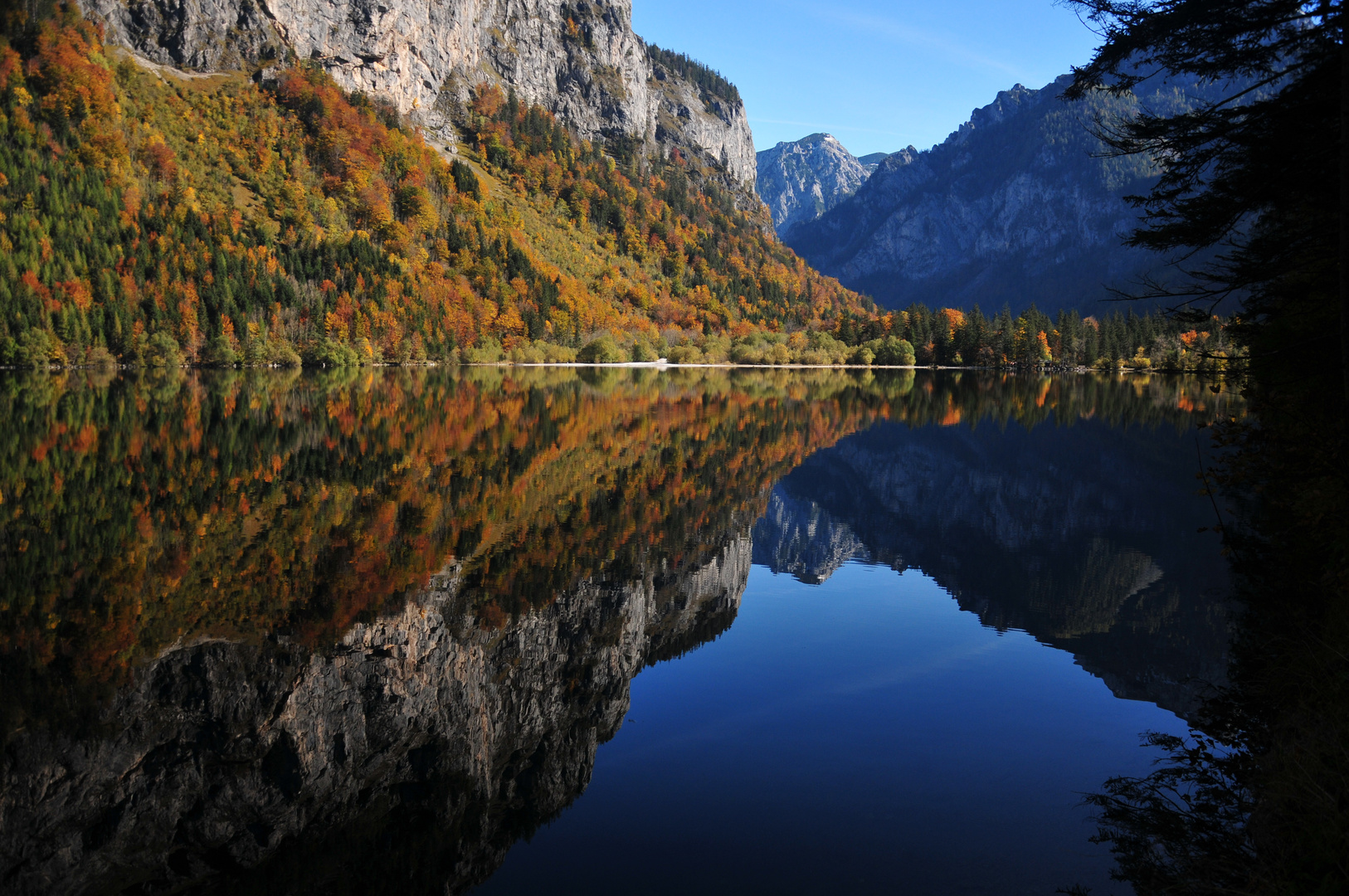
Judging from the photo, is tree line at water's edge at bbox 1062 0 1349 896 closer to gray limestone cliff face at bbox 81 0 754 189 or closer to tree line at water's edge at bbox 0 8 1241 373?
tree line at water's edge at bbox 0 8 1241 373

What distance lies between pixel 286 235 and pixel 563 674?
412 feet

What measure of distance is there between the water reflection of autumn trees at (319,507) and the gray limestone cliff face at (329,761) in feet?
2.78

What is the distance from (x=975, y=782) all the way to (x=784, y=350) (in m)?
131

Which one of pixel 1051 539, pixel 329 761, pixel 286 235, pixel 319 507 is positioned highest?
pixel 286 235

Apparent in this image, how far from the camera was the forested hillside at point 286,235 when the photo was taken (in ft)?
292

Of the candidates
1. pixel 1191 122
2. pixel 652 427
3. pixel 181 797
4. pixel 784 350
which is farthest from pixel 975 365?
pixel 181 797

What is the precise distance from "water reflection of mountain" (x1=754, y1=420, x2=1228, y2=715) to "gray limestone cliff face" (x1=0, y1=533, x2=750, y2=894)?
5696 millimetres

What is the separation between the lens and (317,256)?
117250mm

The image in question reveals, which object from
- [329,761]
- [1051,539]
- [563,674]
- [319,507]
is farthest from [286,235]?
[329,761]

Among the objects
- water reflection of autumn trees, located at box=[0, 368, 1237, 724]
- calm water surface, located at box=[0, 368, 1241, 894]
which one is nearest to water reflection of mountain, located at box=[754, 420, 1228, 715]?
calm water surface, located at box=[0, 368, 1241, 894]

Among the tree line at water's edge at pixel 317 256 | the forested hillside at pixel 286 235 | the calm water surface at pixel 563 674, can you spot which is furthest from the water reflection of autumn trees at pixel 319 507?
the forested hillside at pixel 286 235

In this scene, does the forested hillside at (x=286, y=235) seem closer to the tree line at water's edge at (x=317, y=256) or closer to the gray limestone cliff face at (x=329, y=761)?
the tree line at water's edge at (x=317, y=256)

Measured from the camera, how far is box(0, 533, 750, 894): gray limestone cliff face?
6.36 m

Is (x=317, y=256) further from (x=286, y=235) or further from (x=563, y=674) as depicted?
(x=563, y=674)
